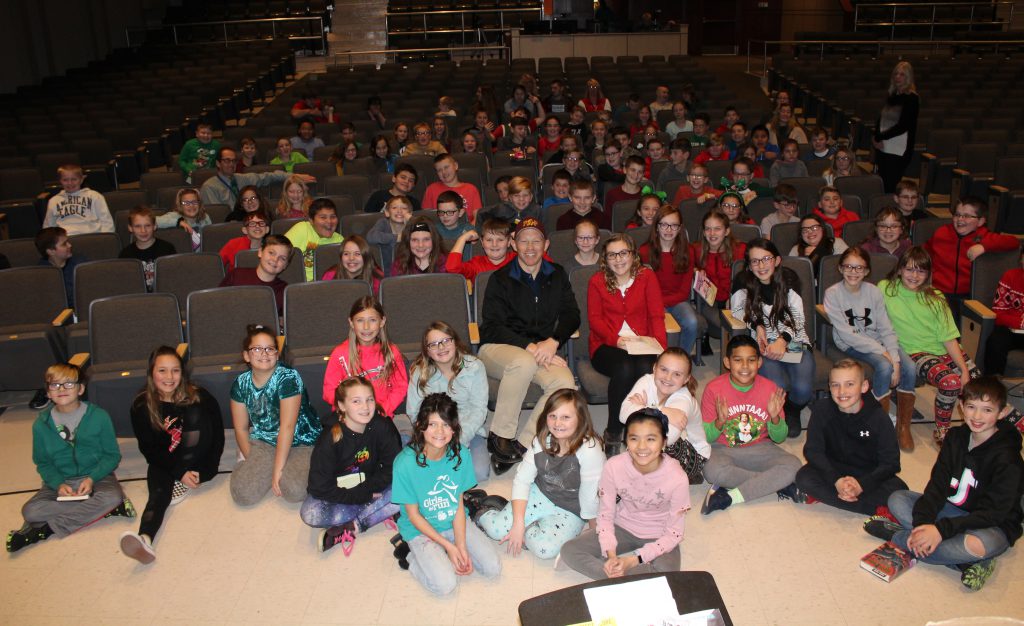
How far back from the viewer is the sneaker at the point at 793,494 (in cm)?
379

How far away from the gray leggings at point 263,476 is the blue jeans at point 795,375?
2441mm

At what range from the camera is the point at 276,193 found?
7.66m

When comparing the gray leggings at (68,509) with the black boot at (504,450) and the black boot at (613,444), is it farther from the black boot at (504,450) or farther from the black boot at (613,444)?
the black boot at (613,444)

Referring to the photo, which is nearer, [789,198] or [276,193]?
[789,198]

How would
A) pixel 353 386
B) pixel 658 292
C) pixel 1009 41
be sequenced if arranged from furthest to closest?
pixel 1009 41
pixel 658 292
pixel 353 386

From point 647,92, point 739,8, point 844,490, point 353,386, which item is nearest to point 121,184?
point 647,92

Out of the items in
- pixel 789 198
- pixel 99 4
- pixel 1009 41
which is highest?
pixel 99 4

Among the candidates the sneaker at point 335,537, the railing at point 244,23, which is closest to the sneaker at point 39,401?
the sneaker at point 335,537

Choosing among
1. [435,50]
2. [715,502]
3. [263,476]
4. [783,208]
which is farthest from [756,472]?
[435,50]

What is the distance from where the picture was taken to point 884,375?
426cm

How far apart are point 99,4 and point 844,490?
59.4 feet

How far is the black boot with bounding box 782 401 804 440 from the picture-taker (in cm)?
435

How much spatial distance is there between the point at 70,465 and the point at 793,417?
3.67 meters

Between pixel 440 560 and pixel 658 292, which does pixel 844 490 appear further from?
pixel 440 560
